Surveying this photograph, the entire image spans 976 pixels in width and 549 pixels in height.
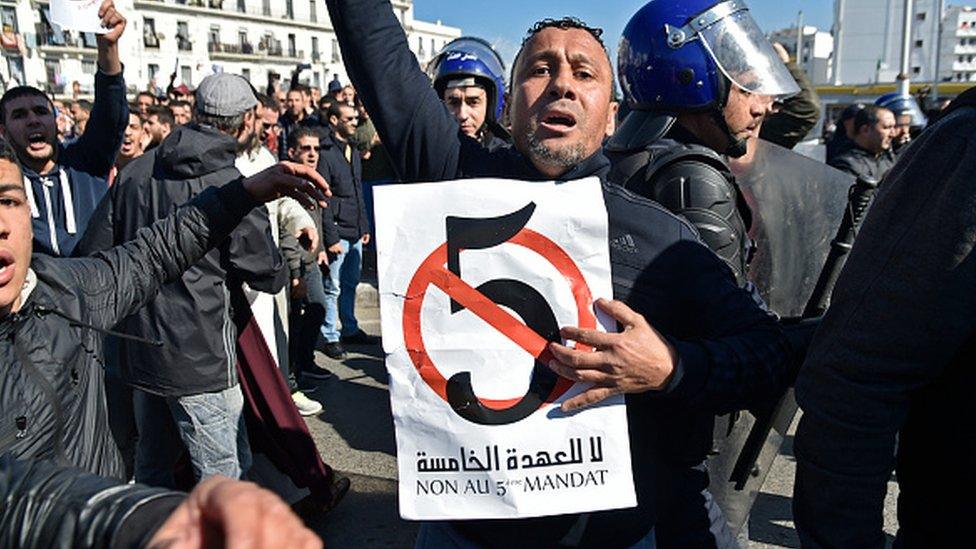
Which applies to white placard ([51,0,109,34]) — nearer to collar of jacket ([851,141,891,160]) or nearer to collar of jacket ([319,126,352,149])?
collar of jacket ([319,126,352,149])

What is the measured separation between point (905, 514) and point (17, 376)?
168 cm

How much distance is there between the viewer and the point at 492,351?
1501mm

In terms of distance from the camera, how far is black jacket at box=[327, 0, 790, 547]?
5.07ft

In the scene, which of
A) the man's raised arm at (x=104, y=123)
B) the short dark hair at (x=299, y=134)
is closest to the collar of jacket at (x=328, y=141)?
the short dark hair at (x=299, y=134)

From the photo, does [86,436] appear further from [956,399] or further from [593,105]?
[956,399]

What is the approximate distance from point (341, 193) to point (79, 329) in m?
4.69

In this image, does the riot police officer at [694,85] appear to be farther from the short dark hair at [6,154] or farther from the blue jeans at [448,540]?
the short dark hair at [6,154]

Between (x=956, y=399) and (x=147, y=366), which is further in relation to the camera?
(x=147, y=366)

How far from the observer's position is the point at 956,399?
3.89 feet

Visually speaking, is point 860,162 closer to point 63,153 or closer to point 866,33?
point 63,153

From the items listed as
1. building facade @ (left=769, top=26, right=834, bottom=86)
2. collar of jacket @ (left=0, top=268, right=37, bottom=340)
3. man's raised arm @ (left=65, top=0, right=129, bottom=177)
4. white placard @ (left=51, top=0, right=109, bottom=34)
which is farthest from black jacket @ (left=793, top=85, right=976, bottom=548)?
building facade @ (left=769, top=26, right=834, bottom=86)

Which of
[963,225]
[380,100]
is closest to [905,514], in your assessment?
[963,225]

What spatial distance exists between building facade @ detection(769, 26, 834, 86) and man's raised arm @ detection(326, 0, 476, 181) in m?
33.8

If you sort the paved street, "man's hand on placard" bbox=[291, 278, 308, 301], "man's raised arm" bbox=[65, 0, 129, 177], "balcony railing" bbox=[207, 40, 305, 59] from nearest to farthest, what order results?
the paved street, "man's raised arm" bbox=[65, 0, 129, 177], "man's hand on placard" bbox=[291, 278, 308, 301], "balcony railing" bbox=[207, 40, 305, 59]
